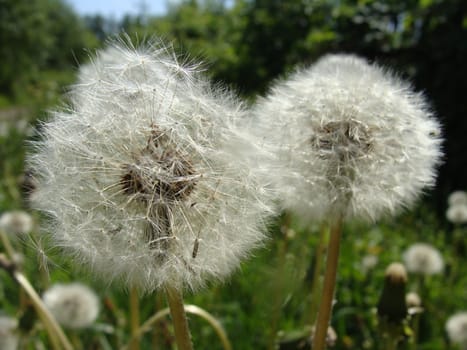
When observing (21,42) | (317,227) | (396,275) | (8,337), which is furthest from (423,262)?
(21,42)

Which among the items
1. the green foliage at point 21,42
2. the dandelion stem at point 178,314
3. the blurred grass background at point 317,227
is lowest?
the green foliage at point 21,42

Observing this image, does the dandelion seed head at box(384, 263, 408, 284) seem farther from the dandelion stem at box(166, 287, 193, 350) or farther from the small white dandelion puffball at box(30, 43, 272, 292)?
the dandelion stem at box(166, 287, 193, 350)

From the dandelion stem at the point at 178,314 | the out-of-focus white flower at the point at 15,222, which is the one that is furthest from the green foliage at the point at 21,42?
the dandelion stem at the point at 178,314

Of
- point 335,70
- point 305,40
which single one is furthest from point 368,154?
point 305,40

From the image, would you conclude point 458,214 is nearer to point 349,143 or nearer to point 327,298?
point 349,143

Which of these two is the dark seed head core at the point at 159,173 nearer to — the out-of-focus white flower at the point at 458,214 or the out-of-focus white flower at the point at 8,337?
the out-of-focus white flower at the point at 8,337

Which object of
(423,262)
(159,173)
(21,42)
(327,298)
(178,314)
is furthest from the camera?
(21,42)
